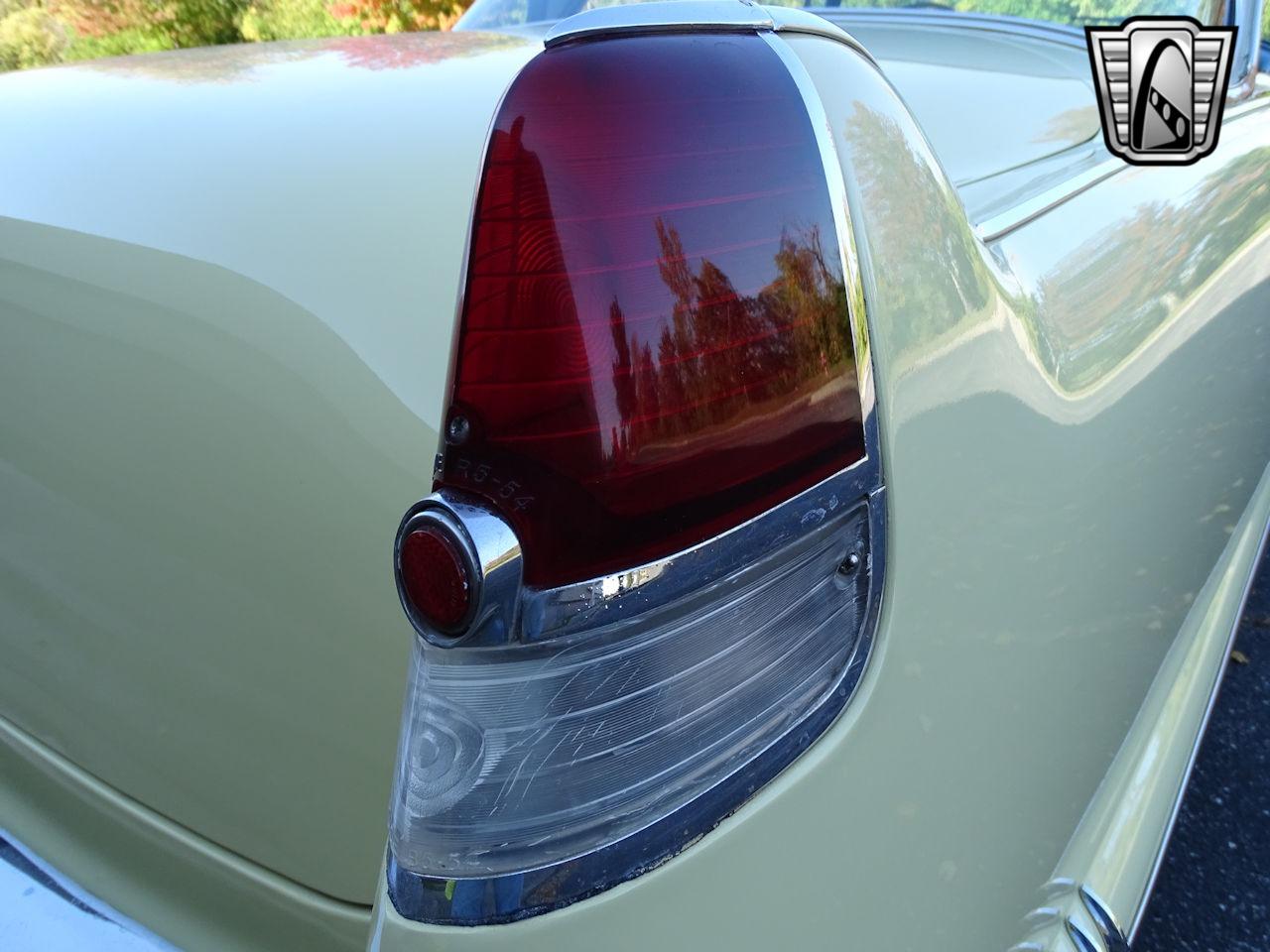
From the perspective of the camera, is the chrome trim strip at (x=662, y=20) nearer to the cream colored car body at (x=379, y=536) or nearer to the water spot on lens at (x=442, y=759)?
the cream colored car body at (x=379, y=536)

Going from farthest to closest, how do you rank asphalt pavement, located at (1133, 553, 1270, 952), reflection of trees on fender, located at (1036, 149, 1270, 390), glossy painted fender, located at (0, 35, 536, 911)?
1. asphalt pavement, located at (1133, 553, 1270, 952)
2. reflection of trees on fender, located at (1036, 149, 1270, 390)
3. glossy painted fender, located at (0, 35, 536, 911)

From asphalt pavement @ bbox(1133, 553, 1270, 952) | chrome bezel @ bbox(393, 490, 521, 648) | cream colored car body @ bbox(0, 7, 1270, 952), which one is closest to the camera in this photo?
chrome bezel @ bbox(393, 490, 521, 648)

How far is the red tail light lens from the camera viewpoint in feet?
2.51

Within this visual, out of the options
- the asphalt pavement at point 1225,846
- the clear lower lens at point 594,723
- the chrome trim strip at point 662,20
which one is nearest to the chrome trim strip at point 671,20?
the chrome trim strip at point 662,20

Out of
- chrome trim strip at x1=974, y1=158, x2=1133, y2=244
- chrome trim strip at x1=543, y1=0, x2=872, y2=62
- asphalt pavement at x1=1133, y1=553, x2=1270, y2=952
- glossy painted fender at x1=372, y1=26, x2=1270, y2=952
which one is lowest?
asphalt pavement at x1=1133, y1=553, x2=1270, y2=952

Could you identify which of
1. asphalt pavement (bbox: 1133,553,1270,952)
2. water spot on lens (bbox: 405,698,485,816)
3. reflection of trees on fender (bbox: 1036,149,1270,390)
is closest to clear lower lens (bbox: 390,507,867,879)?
water spot on lens (bbox: 405,698,485,816)

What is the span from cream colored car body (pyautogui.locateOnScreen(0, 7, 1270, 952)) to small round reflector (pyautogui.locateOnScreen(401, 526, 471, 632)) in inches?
7.0

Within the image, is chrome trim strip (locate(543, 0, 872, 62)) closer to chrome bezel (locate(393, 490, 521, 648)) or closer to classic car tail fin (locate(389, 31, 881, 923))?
classic car tail fin (locate(389, 31, 881, 923))

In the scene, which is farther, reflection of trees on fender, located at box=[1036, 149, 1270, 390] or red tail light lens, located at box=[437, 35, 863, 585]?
reflection of trees on fender, located at box=[1036, 149, 1270, 390]

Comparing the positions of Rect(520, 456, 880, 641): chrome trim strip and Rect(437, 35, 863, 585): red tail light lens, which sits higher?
Rect(437, 35, 863, 585): red tail light lens

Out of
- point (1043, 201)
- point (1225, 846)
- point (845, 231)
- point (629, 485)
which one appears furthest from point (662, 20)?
point (1225, 846)

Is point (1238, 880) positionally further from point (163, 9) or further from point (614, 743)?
point (163, 9)

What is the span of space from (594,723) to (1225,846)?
1937 mm

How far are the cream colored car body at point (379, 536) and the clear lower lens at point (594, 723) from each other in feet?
0.15
